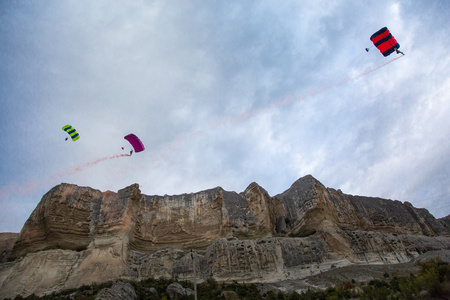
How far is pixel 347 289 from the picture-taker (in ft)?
65.3

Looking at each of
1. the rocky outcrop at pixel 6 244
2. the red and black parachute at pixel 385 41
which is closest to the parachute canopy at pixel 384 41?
the red and black parachute at pixel 385 41

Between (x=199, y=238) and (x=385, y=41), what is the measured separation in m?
26.1

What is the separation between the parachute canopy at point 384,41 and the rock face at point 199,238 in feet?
53.4

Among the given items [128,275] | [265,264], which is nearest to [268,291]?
[265,264]

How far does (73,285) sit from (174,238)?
11072mm

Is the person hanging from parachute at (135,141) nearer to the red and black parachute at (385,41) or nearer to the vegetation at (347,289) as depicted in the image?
the vegetation at (347,289)

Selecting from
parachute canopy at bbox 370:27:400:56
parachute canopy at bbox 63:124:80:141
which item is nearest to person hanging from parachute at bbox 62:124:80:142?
parachute canopy at bbox 63:124:80:141

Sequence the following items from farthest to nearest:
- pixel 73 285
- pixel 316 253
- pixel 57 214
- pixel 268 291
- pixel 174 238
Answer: pixel 174 238
pixel 57 214
pixel 316 253
pixel 73 285
pixel 268 291

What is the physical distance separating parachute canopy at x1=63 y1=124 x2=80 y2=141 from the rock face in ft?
22.7

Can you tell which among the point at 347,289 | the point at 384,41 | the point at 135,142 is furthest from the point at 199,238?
the point at 384,41

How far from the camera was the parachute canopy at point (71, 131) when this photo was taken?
28562 mm

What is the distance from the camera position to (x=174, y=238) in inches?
1320

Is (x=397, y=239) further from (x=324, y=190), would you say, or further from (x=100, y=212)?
(x=100, y=212)

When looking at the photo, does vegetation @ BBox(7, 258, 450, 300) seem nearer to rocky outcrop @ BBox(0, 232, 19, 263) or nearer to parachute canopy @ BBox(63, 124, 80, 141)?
rocky outcrop @ BBox(0, 232, 19, 263)
